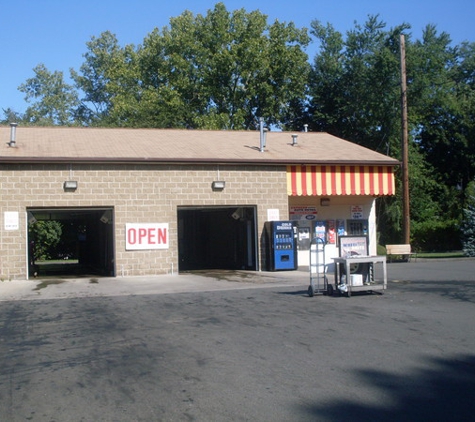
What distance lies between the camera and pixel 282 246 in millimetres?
22609

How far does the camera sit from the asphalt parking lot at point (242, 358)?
20.4ft

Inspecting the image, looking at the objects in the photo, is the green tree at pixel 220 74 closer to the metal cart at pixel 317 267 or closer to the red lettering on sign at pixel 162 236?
the red lettering on sign at pixel 162 236

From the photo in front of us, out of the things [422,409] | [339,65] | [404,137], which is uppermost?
[339,65]

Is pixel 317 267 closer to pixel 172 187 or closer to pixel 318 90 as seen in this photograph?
pixel 172 187

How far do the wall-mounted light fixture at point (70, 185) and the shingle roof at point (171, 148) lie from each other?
69 cm

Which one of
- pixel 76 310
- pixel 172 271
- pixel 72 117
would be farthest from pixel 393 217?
pixel 72 117

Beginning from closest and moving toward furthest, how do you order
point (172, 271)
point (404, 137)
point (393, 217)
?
point (172, 271), point (404, 137), point (393, 217)

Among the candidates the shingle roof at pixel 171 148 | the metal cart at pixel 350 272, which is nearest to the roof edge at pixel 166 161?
the shingle roof at pixel 171 148

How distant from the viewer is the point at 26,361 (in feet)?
27.3

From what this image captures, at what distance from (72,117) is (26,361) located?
211ft

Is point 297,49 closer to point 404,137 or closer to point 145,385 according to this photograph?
point 404,137

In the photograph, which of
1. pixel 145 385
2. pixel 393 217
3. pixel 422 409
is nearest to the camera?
pixel 422 409

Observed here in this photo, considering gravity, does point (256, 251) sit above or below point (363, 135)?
below

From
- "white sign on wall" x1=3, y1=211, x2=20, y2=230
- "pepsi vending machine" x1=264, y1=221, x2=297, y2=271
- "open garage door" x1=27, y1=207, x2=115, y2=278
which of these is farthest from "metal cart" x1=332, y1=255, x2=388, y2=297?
"white sign on wall" x1=3, y1=211, x2=20, y2=230
